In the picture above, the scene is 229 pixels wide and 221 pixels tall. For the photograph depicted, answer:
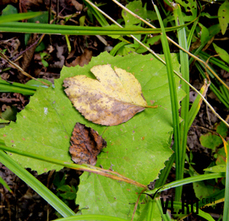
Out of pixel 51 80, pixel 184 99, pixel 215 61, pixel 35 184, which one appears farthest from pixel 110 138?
pixel 215 61

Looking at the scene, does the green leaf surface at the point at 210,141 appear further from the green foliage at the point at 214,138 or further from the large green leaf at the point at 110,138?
the large green leaf at the point at 110,138

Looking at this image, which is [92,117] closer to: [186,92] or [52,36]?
[186,92]

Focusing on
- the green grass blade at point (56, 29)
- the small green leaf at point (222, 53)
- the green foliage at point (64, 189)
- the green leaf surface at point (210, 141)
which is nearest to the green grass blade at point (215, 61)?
the small green leaf at point (222, 53)

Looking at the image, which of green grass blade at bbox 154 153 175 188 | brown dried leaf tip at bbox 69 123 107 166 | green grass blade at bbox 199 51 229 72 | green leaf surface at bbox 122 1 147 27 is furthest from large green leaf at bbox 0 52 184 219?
green grass blade at bbox 199 51 229 72

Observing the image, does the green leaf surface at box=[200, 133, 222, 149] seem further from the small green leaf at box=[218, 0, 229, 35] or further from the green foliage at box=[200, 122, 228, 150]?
the small green leaf at box=[218, 0, 229, 35]

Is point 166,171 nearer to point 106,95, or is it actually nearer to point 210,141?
point 210,141
